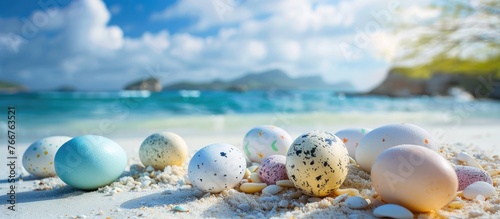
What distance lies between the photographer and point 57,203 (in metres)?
3.67

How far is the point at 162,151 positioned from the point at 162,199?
1.17 metres

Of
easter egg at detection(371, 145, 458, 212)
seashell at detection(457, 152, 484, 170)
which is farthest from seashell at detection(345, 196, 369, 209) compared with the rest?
seashell at detection(457, 152, 484, 170)

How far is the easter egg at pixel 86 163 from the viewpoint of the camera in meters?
3.87

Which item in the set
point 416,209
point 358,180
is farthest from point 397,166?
point 358,180

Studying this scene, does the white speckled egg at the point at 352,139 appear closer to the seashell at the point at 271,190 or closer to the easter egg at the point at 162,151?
the seashell at the point at 271,190

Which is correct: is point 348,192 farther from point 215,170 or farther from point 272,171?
point 215,170

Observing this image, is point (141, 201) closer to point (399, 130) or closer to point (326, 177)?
point (326, 177)

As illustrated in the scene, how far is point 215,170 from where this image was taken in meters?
3.62

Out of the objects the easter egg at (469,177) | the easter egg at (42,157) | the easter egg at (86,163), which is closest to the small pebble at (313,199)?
the easter egg at (469,177)

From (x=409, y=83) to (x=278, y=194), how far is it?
1813 inches

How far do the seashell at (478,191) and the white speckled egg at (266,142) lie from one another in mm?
2133

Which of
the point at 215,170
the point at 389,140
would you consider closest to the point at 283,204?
the point at 215,170

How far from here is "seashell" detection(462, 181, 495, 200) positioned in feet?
11.0

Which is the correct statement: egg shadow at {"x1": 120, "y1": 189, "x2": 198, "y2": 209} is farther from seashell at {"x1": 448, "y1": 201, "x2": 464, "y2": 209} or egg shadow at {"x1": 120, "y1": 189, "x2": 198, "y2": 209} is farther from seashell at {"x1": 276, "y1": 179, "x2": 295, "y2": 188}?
seashell at {"x1": 448, "y1": 201, "x2": 464, "y2": 209}
